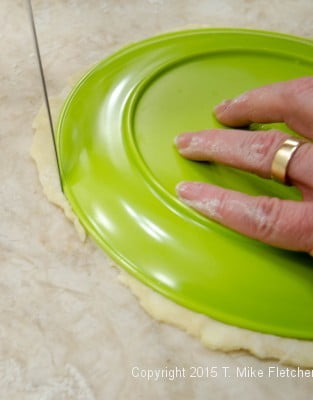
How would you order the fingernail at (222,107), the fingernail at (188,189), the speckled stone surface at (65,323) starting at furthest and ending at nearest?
the fingernail at (222,107) → the fingernail at (188,189) → the speckled stone surface at (65,323)

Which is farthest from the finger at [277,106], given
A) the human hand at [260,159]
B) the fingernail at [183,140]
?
the fingernail at [183,140]

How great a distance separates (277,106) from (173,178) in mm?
225

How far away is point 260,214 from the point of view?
2.31 feet

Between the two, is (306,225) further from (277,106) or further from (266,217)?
(277,106)

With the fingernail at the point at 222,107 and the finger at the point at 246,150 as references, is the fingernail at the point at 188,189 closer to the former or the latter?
the finger at the point at 246,150

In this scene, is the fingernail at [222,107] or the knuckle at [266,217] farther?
the fingernail at [222,107]

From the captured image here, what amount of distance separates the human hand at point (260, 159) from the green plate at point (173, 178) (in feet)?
0.11

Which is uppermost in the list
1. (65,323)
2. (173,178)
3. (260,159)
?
(260,159)

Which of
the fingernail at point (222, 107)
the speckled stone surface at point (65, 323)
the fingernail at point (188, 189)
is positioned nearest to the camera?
the speckled stone surface at point (65, 323)

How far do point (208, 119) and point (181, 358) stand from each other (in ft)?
1.52

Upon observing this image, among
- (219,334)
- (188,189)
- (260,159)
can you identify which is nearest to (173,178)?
(188,189)

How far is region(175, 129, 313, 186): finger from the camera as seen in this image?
2.34 feet

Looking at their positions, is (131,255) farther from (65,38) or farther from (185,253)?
(65,38)

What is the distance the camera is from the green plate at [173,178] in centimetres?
74
